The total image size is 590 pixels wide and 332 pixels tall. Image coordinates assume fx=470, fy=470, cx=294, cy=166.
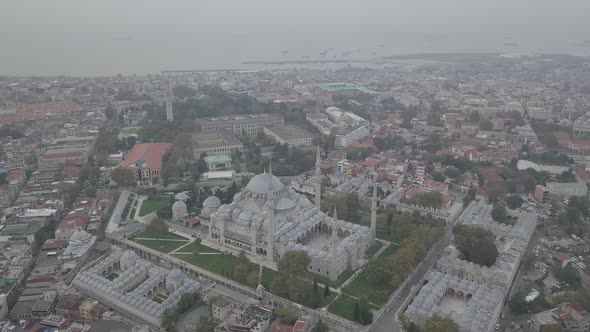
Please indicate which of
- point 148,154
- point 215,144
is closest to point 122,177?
point 148,154

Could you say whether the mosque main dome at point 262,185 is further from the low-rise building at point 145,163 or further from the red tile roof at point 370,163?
the low-rise building at point 145,163

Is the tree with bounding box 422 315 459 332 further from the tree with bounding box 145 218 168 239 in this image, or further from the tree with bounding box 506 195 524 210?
the tree with bounding box 145 218 168 239

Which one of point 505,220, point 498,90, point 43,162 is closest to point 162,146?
point 43,162

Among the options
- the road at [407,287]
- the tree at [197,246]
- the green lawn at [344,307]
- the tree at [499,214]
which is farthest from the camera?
Result: the tree at [499,214]

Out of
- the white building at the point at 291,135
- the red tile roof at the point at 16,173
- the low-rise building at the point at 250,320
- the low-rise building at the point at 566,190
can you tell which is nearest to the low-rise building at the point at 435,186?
the low-rise building at the point at 566,190

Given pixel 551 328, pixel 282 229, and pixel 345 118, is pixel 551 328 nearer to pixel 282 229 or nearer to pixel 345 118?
pixel 282 229

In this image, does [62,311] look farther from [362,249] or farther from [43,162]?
[43,162]
